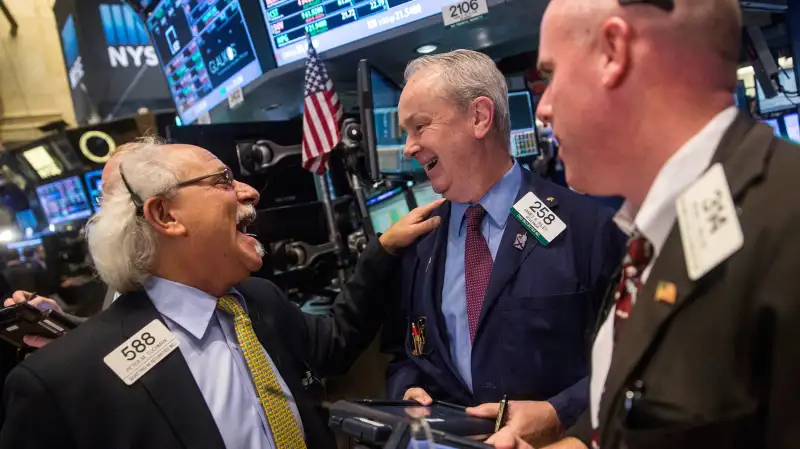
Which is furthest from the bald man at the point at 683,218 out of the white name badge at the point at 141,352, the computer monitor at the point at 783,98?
the computer monitor at the point at 783,98

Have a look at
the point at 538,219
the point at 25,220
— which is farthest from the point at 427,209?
the point at 25,220

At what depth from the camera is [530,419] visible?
1.40 meters

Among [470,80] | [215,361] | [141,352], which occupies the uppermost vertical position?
[470,80]

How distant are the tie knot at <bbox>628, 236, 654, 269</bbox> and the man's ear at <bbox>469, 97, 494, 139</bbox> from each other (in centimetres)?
85

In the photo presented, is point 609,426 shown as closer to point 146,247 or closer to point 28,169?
point 146,247

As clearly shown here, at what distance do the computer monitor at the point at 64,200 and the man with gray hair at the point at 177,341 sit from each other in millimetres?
4928

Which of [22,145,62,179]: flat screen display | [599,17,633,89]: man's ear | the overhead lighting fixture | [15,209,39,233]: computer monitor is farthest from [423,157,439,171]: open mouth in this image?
[15,209,39,233]: computer monitor

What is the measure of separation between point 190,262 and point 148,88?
765 cm

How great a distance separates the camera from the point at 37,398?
139 centimetres

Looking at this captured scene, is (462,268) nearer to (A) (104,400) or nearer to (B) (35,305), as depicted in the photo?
(A) (104,400)

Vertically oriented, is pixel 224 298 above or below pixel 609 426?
above

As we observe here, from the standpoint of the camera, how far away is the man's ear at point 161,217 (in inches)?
64.7

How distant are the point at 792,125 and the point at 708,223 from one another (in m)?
2.33

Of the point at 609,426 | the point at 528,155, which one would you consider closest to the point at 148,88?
the point at 528,155
